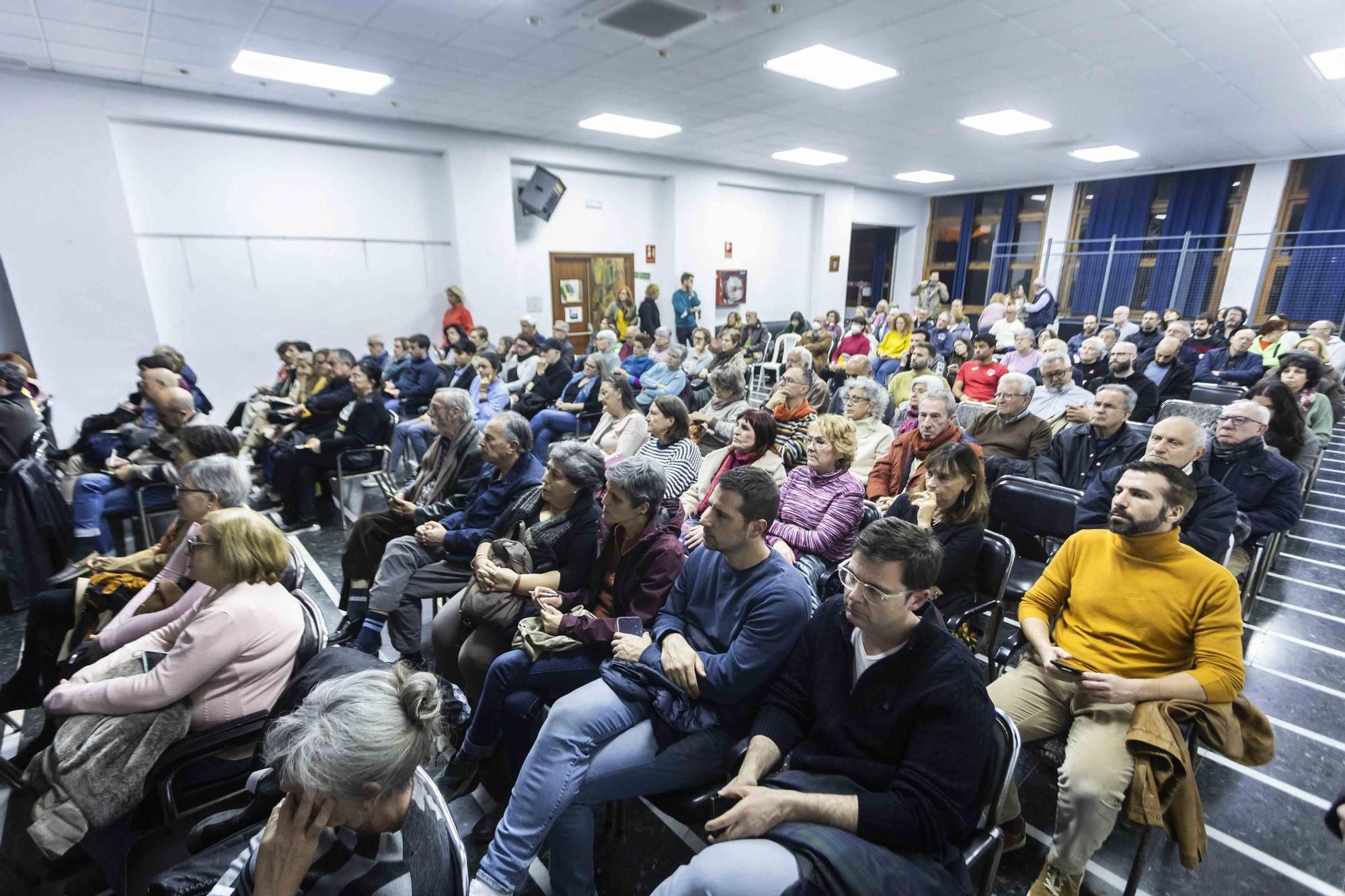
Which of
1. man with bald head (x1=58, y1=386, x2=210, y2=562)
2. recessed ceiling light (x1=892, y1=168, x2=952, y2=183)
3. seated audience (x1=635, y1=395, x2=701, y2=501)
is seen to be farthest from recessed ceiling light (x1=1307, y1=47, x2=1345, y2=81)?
man with bald head (x1=58, y1=386, x2=210, y2=562)

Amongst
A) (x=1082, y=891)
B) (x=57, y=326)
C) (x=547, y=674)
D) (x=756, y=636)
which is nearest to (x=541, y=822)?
(x=547, y=674)

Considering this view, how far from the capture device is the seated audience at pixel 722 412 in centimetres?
414

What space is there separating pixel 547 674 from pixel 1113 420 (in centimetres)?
305

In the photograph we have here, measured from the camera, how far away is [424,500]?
322 centimetres

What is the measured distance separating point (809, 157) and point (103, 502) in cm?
955

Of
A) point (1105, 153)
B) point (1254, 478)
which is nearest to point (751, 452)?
point (1254, 478)

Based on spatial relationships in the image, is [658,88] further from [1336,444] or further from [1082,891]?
A: [1336,444]

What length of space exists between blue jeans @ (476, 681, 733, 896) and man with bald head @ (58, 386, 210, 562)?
3074mm

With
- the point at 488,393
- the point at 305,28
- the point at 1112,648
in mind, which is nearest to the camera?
the point at 1112,648

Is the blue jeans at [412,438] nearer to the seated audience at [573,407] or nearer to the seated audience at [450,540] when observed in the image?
the seated audience at [573,407]

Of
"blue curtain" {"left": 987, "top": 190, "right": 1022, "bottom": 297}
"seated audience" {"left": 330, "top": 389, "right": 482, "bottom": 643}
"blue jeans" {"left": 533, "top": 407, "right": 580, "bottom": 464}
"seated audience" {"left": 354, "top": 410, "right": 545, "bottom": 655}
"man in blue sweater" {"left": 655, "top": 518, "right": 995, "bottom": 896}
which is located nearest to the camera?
"man in blue sweater" {"left": 655, "top": 518, "right": 995, "bottom": 896}

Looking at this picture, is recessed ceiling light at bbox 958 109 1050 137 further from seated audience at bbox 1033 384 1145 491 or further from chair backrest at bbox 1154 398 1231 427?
seated audience at bbox 1033 384 1145 491

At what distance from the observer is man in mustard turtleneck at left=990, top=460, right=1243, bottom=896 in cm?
162

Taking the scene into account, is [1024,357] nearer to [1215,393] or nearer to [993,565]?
[1215,393]
